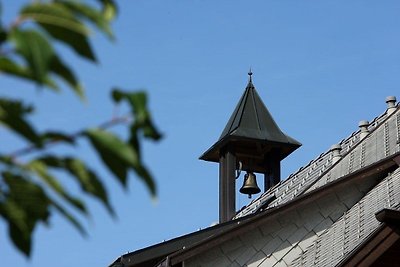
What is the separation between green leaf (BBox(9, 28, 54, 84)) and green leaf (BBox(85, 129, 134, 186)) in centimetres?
12

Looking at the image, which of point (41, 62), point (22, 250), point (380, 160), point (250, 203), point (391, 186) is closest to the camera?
point (41, 62)

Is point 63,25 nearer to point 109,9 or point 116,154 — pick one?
point 109,9

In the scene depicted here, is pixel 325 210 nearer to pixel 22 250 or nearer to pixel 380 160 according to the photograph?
pixel 380 160

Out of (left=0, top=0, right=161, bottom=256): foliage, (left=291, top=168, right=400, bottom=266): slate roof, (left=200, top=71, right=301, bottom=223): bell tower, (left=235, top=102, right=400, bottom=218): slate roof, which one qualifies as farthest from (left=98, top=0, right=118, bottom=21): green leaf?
(left=200, top=71, right=301, bottom=223): bell tower

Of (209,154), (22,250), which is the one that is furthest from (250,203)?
(22,250)

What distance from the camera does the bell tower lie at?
57.7 feet

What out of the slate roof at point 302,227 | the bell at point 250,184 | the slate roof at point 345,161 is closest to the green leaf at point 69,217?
the slate roof at point 302,227

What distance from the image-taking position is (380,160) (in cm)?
1314

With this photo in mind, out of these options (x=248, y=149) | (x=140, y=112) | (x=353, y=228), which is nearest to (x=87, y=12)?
(x=140, y=112)

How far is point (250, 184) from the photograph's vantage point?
61.9 feet

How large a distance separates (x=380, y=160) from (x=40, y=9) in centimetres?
1194

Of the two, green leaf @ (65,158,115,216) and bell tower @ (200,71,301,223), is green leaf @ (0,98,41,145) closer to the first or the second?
green leaf @ (65,158,115,216)

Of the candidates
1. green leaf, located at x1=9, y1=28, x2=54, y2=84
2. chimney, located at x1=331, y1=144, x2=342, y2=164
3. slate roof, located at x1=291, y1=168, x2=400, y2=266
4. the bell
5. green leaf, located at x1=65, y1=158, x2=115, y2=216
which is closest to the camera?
green leaf, located at x1=9, y1=28, x2=54, y2=84

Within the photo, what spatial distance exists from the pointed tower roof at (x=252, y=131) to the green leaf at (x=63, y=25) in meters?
15.8
